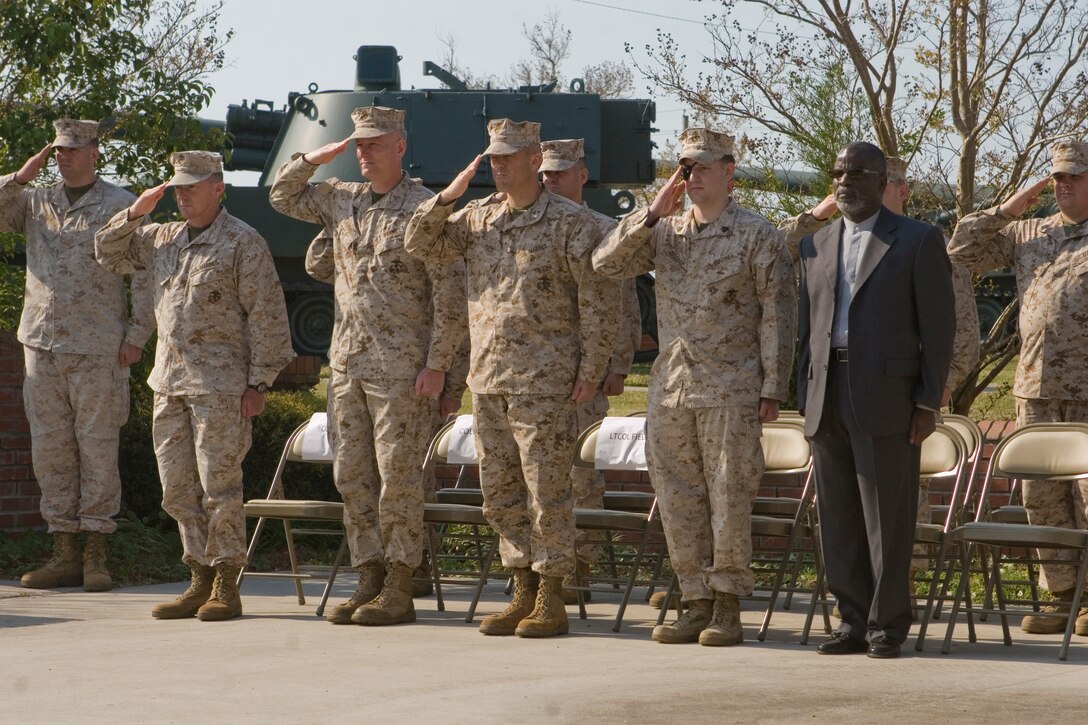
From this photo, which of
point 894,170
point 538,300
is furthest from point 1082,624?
point 538,300

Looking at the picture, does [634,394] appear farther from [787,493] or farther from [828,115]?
[787,493]

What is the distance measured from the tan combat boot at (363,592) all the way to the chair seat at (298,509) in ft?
0.98

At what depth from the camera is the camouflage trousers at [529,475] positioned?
6.87 metres

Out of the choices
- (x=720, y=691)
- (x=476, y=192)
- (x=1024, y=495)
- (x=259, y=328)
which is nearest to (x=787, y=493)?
(x=1024, y=495)

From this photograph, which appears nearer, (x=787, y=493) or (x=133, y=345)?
(x=133, y=345)

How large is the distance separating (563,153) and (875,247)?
174 cm

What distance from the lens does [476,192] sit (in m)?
17.3

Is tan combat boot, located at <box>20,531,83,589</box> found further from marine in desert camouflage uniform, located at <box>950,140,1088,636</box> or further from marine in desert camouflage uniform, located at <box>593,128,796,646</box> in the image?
marine in desert camouflage uniform, located at <box>950,140,1088,636</box>

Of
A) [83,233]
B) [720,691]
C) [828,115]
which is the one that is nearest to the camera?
[720,691]

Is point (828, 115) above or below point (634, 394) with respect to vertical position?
above

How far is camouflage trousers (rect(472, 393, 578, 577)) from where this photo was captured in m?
6.87

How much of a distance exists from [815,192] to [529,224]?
5.27 metres

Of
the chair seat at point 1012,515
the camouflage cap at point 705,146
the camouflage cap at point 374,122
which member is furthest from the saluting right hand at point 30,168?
the chair seat at point 1012,515

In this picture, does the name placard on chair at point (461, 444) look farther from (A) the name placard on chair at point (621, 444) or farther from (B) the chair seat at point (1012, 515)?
(B) the chair seat at point (1012, 515)
